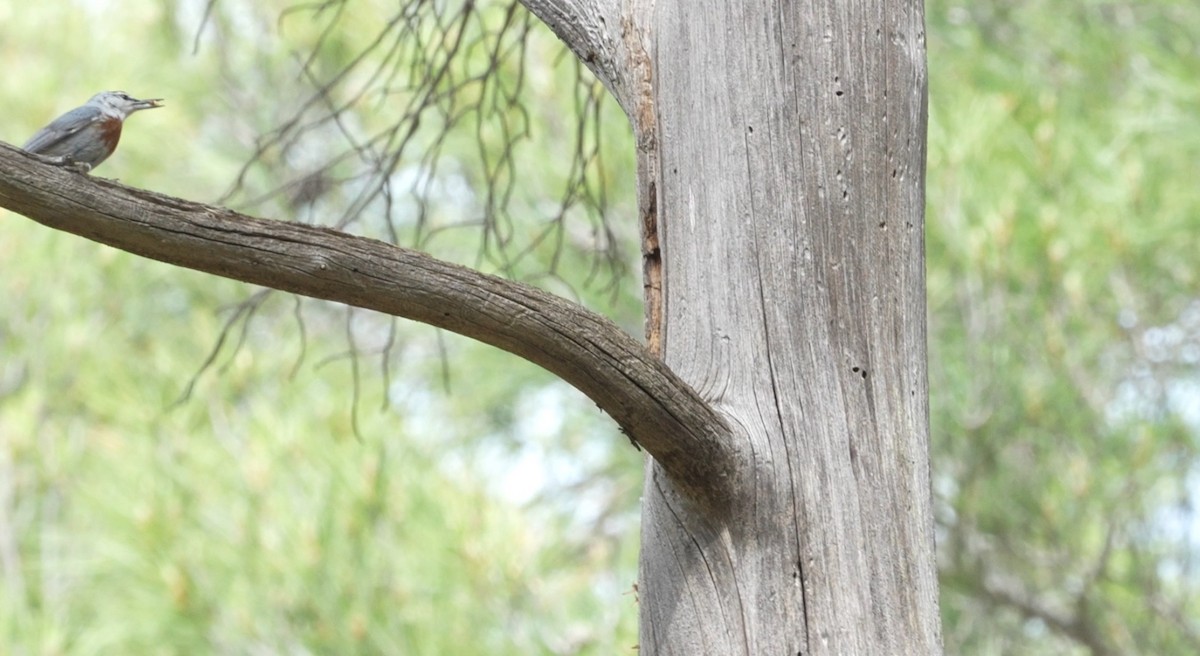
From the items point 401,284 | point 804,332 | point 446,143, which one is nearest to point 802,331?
point 804,332

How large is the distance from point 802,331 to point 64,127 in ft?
3.92

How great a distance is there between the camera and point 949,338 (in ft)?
14.4

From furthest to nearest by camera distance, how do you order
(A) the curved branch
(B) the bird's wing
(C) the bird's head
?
(C) the bird's head < (B) the bird's wing < (A) the curved branch

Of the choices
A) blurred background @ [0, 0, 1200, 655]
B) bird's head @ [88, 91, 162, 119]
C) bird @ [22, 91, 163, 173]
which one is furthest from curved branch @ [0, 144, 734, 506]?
blurred background @ [0, 0, 1200, 655]

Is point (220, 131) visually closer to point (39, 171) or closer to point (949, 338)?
point (949, 338)

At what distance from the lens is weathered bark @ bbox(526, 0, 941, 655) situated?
1.25 metres

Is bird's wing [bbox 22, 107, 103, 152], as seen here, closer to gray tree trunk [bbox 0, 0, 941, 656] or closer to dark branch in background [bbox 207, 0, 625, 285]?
dark branch in background [bbox 207, 0, 625, 285]

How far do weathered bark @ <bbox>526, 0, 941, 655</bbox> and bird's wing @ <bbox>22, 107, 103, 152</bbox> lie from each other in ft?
3.20

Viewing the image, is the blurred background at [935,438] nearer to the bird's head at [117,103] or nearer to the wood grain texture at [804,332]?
the bird's head at [117,103]

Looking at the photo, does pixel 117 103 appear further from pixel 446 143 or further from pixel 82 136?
pixel 446 143

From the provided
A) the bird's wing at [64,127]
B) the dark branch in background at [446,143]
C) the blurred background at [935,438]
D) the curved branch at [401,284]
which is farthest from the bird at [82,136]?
the blurred background at [935,438]

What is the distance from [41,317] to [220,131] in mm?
1431

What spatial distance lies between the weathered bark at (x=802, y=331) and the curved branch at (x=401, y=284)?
9cm

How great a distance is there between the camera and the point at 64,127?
1886 millimetres
